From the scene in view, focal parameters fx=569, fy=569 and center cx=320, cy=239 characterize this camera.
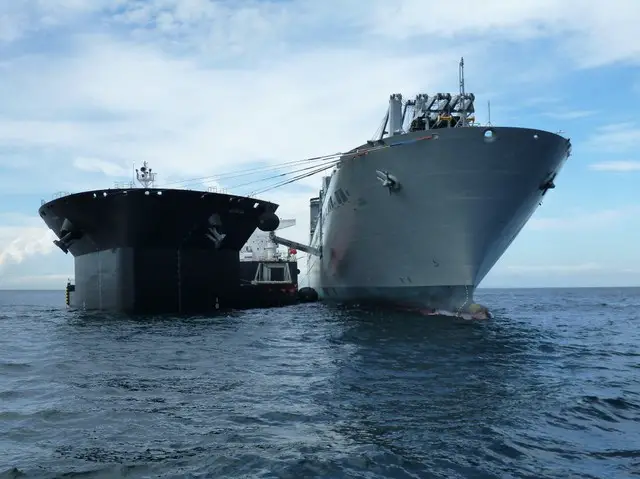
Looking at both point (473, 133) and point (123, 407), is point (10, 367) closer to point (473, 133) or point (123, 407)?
point (123, 407)

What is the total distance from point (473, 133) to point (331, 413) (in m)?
14.6

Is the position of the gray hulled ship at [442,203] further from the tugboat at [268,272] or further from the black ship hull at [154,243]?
the tugboat at [268,272]

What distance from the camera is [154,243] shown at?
25422 millimetres

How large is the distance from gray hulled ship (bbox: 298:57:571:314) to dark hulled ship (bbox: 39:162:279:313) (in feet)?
21.9

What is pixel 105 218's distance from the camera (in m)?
25.0

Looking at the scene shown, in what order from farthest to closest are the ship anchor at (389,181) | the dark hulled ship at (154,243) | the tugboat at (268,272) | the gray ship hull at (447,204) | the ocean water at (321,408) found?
1. the tugboat at (268,272)
2. the dark hulled ship at (154,243)
3. the ship anchor at (389,181)
4. the gray ship hull at (447,204)
5. the ocean water at (321,408)

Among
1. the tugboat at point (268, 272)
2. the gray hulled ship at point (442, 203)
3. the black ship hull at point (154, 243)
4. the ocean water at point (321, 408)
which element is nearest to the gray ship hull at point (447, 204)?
the gray hulled ship at point (442, 203)

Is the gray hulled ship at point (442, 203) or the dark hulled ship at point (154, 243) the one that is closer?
the gray hulled ship at point (442, 203)

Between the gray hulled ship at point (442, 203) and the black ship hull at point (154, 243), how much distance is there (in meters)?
6.59

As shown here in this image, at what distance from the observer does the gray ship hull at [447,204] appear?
20.4 metres

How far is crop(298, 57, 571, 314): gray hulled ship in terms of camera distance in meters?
20.4

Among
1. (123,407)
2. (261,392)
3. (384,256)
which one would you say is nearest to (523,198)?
(384,256)

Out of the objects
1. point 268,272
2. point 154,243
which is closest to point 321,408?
point 154,243

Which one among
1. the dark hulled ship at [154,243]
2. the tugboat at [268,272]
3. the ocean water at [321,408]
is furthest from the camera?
the tugboat at [268,272]
